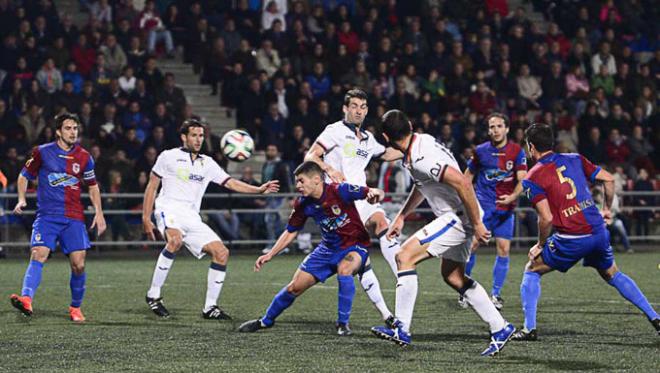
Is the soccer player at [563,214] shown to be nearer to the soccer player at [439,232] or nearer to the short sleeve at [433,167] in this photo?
the soccer player at [439,232]

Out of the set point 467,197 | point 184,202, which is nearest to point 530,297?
point 467,197

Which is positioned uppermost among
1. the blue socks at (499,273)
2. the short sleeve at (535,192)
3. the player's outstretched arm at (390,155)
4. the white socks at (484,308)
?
the short sleeve at (535,192)

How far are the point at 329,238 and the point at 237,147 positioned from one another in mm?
5388

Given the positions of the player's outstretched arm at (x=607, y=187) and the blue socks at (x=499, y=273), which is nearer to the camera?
the player's outstretched arm at (x=607, y=187)

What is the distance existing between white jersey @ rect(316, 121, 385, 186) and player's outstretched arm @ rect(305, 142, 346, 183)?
0.05m

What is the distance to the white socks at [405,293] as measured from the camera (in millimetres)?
9031

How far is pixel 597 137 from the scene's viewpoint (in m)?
24.6

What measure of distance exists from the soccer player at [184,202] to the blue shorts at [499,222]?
2801 millimetres

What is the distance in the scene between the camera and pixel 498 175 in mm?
13039

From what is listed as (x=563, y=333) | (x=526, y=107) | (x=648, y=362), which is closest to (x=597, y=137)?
(x=526, y=107)

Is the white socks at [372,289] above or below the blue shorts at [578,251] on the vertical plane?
below

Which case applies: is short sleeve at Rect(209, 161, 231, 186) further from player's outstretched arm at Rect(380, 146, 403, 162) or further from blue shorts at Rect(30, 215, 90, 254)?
player's outstretched arm at Rect(380, 146, 403, 162)

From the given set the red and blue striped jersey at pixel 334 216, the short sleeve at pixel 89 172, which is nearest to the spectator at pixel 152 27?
the short sleeve at pixel 89 172

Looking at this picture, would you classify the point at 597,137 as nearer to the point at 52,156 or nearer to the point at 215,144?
the point at 215,144
